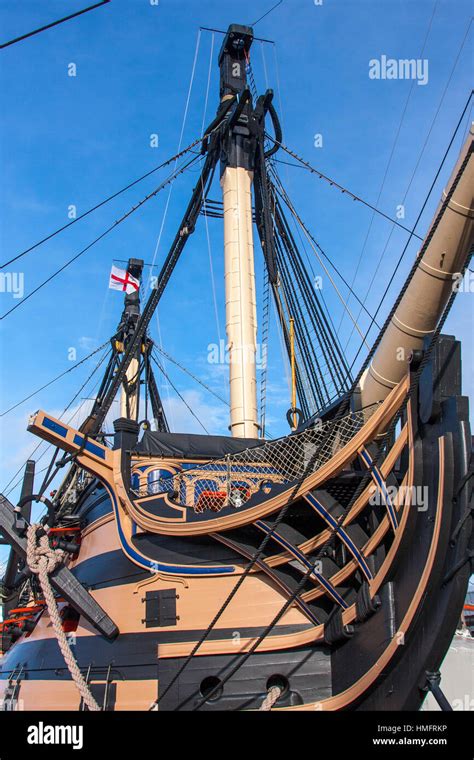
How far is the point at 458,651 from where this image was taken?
15.2m

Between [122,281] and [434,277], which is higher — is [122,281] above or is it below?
above

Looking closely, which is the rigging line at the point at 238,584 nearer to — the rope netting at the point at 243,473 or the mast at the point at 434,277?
the rope netting at the point at 243,473

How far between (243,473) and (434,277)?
464 centimetres

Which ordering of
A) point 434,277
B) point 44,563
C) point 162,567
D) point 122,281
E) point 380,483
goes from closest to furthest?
point 434,277
point 380,483
point 162,567
point 44,563
point 122,281

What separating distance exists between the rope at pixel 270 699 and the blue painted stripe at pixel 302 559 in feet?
4.15

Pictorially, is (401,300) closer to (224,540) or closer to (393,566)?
(393,566)

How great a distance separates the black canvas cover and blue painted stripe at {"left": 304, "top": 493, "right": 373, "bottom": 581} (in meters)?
3.26

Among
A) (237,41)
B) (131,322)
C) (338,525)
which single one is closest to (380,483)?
(338,525)

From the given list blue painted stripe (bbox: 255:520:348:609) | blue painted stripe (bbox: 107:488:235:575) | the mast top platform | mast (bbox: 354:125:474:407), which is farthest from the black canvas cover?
the mast top platform

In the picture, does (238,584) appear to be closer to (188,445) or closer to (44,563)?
(44,563)

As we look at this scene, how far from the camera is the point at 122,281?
2406 centimetres

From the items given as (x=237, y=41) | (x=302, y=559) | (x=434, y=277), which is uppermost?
(x=237, y=41)
